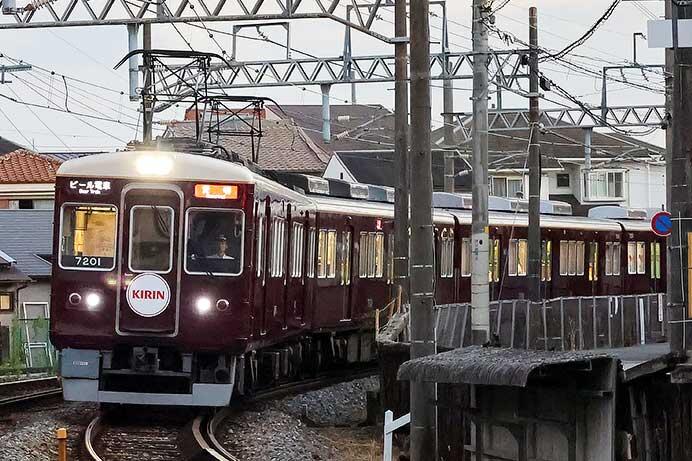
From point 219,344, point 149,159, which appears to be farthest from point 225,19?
point 219,344

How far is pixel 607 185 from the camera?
6031 centimetres

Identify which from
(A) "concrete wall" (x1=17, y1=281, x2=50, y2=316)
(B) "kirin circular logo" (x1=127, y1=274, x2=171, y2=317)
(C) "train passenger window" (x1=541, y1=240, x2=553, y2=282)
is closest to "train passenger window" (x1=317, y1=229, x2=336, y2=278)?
(B) "kirin circular logo" (x1=127, y1=274, x2=171, y2=317)

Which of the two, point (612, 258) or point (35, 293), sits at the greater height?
point (612, 258)

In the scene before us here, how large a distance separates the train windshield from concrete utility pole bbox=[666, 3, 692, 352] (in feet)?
14.4

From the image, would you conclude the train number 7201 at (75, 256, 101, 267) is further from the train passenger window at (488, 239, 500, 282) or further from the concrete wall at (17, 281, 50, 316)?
the concrete wall at (17, 281, 50, 316)

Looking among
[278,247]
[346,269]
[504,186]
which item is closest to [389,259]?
[346,269]

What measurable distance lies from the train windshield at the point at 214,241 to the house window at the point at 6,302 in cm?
1644

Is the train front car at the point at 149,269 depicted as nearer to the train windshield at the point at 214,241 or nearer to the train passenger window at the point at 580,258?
the train windshield at the point at 214,241

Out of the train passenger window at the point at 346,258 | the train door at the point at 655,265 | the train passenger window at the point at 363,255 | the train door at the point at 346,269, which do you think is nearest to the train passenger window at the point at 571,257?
the train door at the point at 655,265

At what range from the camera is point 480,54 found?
17016mm

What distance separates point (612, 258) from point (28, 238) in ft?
45.4

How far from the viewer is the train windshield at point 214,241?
1515 centimetres

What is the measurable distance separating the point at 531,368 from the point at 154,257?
19.9 ft

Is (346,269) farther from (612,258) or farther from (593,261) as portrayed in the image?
(612,258)
